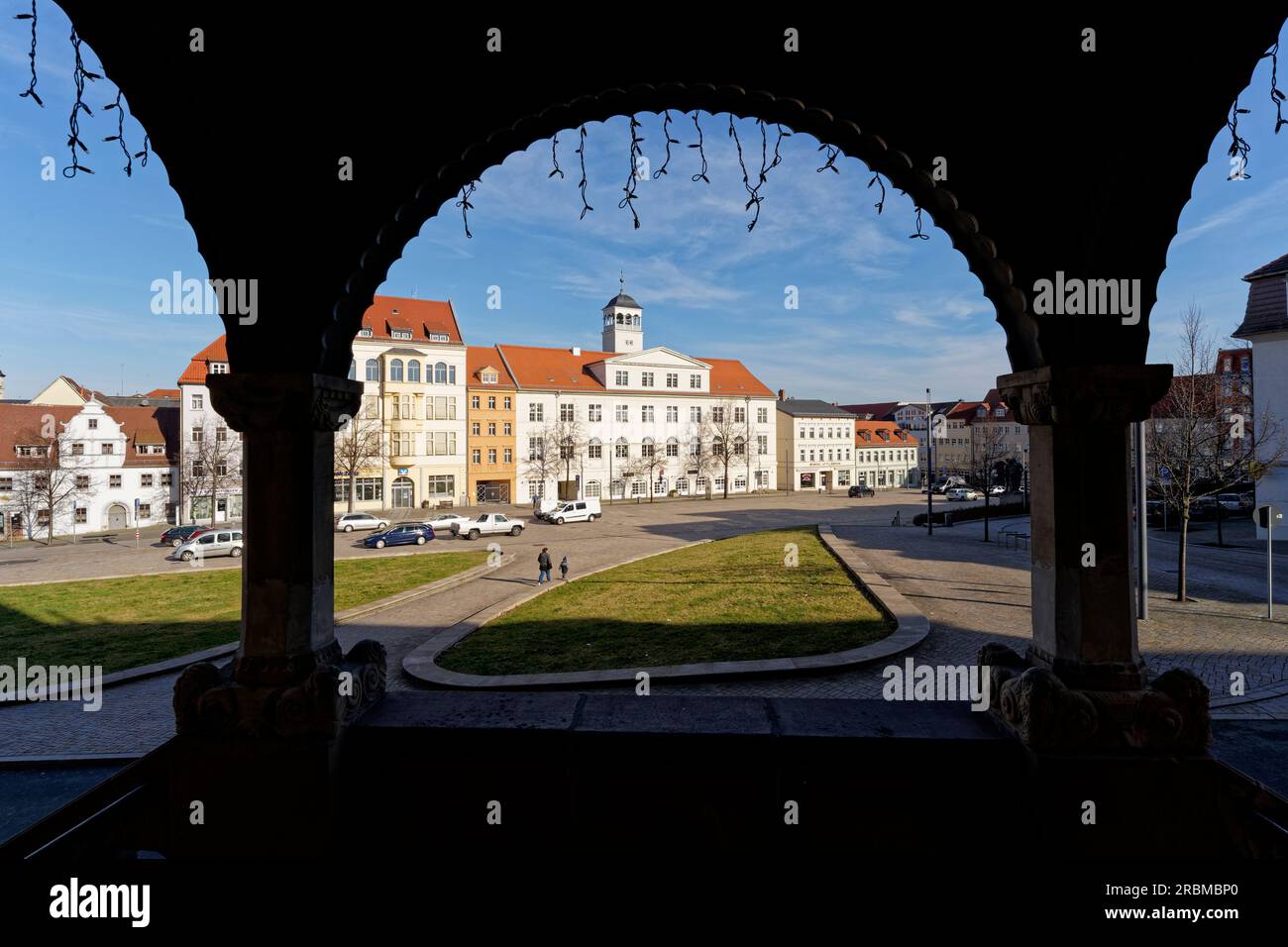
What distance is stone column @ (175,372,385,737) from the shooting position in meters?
3.27

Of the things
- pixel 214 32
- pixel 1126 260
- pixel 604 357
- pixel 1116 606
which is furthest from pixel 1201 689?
pixel 604 357

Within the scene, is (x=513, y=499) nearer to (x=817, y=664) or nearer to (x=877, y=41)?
(x=817, y=664)

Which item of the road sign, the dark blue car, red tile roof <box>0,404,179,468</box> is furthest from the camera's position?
red tile roof <box>0,404,179,468</box>

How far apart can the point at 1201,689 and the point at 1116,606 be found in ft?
1.63

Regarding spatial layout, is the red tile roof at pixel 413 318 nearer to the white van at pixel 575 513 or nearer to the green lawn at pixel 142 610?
the white van at pixel 575 513

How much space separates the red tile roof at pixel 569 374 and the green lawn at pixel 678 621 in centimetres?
3961

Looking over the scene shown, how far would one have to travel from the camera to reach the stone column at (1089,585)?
119 inches

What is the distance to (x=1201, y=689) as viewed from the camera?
9.96 ft

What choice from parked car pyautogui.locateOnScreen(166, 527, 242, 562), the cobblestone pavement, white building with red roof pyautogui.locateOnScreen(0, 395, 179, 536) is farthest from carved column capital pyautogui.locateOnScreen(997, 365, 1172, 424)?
white building with red roof pyautogui.locateOnScreen(0, 395, 179, 536)

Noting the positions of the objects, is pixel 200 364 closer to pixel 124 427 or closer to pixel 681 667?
pixel 124 427

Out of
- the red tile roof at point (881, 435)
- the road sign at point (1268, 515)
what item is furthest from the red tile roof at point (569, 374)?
the road sign at point (1268, 515)
